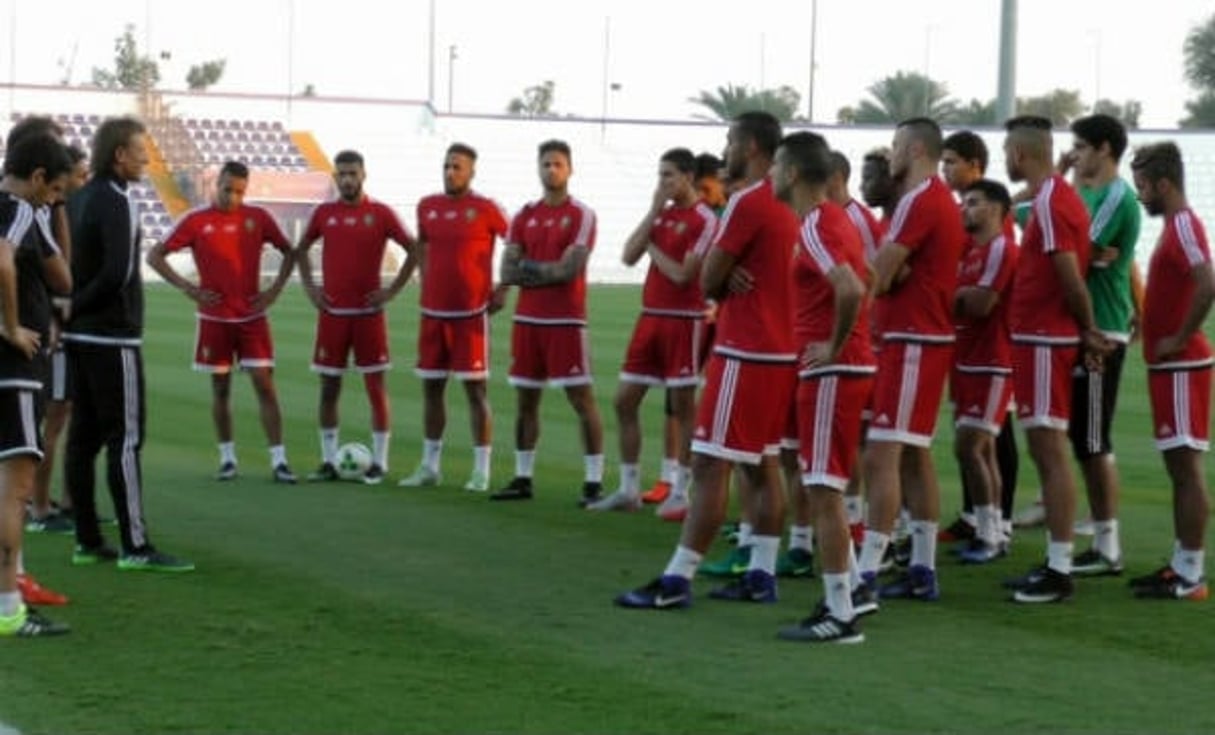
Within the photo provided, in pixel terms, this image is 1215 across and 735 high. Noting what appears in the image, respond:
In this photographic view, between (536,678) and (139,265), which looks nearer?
(536,678)

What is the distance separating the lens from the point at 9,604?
8.70m

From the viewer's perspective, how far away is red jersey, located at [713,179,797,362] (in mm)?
9086

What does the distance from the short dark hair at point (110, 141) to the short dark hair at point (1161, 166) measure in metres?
4.94

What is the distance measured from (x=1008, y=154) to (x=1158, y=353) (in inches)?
47.2

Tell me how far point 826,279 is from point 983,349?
2.50 meters

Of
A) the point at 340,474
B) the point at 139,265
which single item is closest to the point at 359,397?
the point at 340,474

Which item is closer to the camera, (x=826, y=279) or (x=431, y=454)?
(x=826, y=279)

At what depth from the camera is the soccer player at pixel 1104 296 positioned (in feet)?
34.2

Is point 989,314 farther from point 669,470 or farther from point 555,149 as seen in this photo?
point 555,149

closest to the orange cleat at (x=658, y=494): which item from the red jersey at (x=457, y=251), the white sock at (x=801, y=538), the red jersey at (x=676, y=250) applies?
the red jersey at (x=676, y=250)

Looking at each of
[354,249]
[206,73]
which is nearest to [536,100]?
[206,73]

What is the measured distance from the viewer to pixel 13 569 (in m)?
8.71

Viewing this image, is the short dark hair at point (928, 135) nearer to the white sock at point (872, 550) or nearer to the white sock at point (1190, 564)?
the white sock at point (872, 550)

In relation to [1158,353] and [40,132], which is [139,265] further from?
[1158,353]
